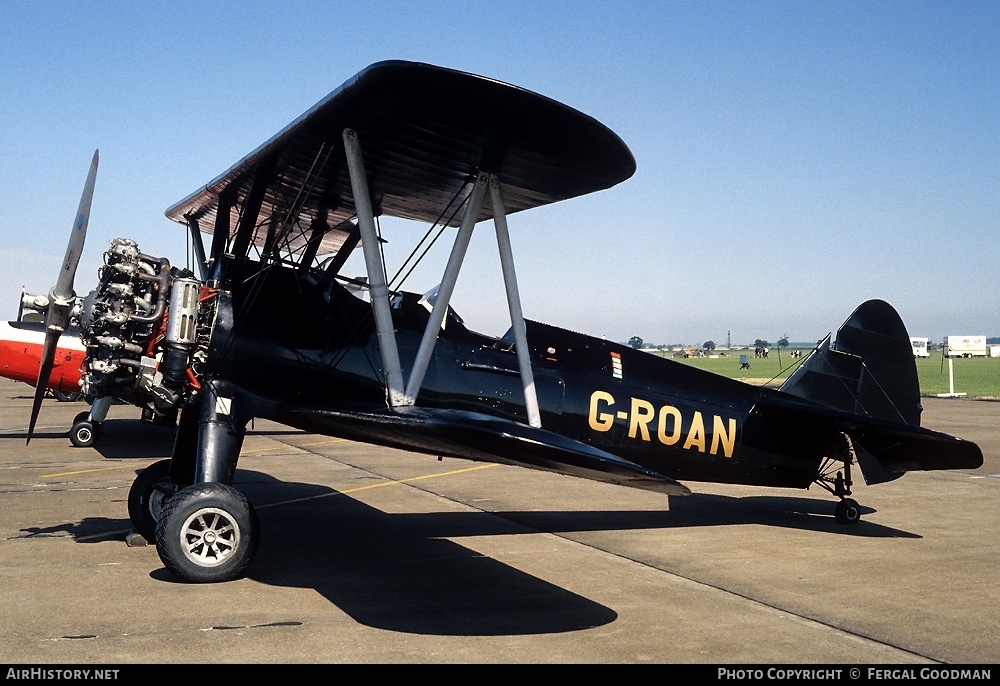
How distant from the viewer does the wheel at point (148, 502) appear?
730 centimetres

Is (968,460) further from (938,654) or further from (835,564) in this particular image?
(938,654)

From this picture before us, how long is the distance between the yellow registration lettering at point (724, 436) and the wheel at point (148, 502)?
5014 millimetres

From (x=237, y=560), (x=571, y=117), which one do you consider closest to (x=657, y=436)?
(x=571, y=117)

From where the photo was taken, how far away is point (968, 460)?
7.68 metres

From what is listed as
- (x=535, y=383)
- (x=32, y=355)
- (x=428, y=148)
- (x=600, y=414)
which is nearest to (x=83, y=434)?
(x=32, y=355)

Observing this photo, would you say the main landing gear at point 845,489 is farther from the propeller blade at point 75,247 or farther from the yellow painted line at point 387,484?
the propeller blade at point 75,247

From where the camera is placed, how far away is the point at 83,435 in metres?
15.1

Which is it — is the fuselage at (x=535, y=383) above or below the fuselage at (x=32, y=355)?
above

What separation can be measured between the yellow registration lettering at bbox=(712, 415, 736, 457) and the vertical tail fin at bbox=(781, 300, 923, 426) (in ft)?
4.30

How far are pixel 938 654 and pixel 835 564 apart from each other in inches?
91.1

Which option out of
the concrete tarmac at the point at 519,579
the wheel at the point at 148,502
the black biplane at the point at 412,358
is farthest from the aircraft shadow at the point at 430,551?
the black biplane at the point at 412,358

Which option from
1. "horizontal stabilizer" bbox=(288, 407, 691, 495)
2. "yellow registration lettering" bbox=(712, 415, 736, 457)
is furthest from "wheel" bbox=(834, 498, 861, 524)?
"horizontal stabilizer" bbox=(288, 407, 691, 495)

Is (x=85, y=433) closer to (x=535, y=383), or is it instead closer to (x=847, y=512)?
(x=535, y=383)

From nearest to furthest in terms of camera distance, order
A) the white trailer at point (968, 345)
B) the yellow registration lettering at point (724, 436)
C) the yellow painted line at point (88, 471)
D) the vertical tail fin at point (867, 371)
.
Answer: the yellow registration lettering at point (724, 436), the vertical tail fin at point (867, 371), the yellow painted line at point (88, 471), the white trailer at point (968, 345)
